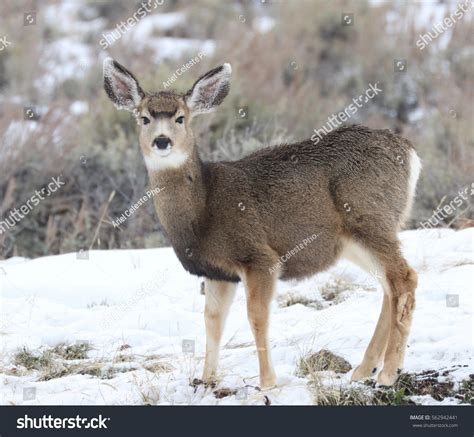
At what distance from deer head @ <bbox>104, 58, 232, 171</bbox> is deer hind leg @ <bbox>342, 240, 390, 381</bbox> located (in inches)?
52.6

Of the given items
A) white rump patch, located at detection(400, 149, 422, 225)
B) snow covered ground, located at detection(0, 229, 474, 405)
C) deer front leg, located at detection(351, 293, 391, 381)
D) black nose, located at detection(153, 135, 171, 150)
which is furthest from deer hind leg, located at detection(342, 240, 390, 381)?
black nose, located at detection(153, 135, 171, 150)

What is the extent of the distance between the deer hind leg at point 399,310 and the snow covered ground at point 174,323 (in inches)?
9.9

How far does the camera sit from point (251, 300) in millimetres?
6504

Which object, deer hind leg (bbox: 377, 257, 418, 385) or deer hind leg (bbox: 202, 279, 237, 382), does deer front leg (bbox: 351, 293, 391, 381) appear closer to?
deer hind leg (bbox: 377, 257, 418, 385)

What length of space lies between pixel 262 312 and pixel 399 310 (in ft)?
3.21

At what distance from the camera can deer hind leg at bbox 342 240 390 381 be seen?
682 centimetres

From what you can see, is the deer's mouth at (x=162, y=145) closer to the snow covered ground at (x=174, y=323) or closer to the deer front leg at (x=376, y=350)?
the snow covered ground at (x=174, y=323)

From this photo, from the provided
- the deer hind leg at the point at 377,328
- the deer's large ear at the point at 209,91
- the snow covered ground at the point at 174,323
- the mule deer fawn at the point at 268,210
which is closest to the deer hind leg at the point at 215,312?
the mule deer fawn at the point at 268,210

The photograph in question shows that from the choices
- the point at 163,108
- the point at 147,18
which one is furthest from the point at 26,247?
the point at 147,18

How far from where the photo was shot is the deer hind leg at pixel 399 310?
6660 millimetres

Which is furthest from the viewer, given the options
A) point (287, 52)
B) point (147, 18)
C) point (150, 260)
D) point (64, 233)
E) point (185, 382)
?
point (147, 18)
